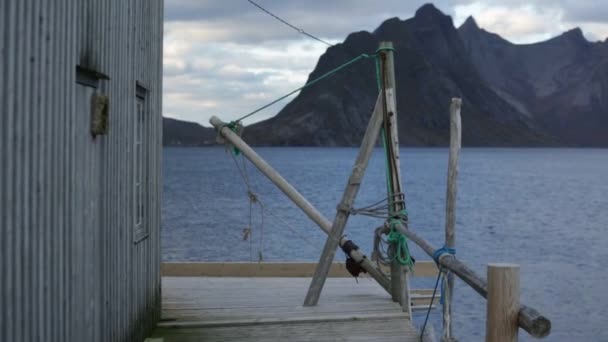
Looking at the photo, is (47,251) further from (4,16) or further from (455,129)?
(455,129)

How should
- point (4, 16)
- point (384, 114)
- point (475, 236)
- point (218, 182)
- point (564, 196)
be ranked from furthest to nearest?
point (218, 182)
point (564, 196)
point (475, 236)
point (384, 114)
point (4, 16)

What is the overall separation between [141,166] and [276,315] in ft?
8.16

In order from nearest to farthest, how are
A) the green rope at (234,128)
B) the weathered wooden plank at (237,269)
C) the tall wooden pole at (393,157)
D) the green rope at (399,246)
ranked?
the green rope at (399,246) < the tall wooden pole at (393,157) < the green rope at (234,128) < the weathered wooden plank at (237,269)

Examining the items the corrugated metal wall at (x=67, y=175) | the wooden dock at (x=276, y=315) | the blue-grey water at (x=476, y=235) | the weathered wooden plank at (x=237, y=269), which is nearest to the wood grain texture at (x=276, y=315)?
the wooden dock at (x=276, y=315)

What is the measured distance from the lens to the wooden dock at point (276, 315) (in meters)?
8.97

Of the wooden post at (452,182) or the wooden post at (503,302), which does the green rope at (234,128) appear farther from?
the wooden post at (503,302)

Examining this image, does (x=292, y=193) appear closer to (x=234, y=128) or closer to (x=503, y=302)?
(x=234, y=128)

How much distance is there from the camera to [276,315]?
31.7 ft

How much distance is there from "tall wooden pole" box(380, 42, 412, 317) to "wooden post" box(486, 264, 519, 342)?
16.6 feet

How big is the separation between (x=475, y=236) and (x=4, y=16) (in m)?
43.9

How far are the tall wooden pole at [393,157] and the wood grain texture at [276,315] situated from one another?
0.68 ft

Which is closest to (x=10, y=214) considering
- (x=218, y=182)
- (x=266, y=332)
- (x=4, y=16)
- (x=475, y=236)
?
(x=4, y=16)

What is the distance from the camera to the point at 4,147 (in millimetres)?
4395

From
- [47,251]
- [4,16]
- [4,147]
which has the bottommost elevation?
[47,251]
